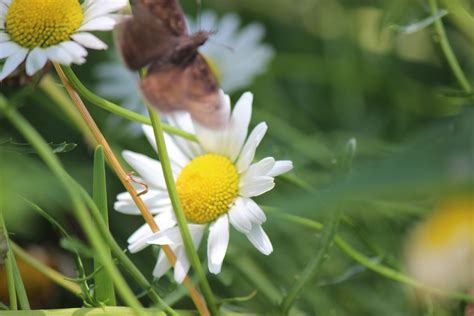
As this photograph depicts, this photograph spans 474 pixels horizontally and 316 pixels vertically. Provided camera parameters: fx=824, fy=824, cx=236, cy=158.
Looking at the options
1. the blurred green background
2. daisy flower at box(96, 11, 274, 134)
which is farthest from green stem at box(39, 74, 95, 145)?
daisy flower at box(96, 11, 274, 134)

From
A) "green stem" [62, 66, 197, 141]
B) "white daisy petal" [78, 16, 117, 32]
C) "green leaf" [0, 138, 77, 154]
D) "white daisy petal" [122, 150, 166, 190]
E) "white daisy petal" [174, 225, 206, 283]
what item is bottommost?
"white daisy petal" [174, 225, 206, 283]

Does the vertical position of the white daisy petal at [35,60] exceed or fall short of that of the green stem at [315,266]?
it exceeds it

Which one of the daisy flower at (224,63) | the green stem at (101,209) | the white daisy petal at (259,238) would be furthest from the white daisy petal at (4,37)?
the daisy flower at (224,63)

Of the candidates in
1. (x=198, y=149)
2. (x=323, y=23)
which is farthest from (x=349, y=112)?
(x=198, y=149)

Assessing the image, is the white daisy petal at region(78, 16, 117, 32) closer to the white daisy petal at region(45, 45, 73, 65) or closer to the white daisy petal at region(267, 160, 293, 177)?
the white daisy petal at region(45, 45, 73, 65)

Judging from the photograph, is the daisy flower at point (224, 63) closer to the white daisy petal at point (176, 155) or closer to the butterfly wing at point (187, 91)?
the white daisy petal at point (176, 155)
